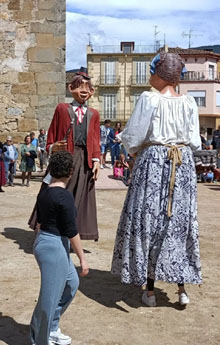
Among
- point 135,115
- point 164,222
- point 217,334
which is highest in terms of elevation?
point 135,115

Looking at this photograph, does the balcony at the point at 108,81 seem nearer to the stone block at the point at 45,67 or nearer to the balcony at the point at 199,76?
the balcony at the point at 199,76

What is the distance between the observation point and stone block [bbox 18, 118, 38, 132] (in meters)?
12.0

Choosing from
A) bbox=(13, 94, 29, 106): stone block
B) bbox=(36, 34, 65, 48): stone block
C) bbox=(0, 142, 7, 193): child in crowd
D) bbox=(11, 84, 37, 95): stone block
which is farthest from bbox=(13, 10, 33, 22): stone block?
bbox=(0, 142, 7, 193): child in crowd

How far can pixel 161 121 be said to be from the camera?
4.02 m

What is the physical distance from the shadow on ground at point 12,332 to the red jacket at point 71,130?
215 centimetres

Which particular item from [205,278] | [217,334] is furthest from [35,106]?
[217,334]

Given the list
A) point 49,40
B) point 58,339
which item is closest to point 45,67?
point 49,40

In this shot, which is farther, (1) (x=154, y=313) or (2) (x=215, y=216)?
(2) (x=215, y=216)

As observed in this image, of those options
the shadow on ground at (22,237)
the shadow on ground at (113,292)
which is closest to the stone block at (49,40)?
the shadow on ground at (22,237)

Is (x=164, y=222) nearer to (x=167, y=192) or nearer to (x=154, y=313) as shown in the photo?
(x=167, y=192)

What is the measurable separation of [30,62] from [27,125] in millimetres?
1351

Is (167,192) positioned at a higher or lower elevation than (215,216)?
higher

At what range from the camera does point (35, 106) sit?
11906 mm

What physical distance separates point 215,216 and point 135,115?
457 centimetres
